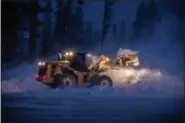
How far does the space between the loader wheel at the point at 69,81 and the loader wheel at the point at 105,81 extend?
0.60 feet

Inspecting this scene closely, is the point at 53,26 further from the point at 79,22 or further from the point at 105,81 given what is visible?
the point at 105,81

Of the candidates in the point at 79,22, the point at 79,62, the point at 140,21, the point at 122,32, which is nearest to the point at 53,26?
the point at 79,22

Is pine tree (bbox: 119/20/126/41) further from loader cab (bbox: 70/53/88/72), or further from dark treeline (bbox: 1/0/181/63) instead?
loader cab (bbox: 70/53/88/72)

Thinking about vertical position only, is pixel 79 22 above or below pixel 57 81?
above

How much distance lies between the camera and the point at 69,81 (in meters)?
2.52

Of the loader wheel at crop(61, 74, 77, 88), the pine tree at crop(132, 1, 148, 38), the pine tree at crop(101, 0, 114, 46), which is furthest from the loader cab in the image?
the pine tree at crop(132, 1, 148, 38)

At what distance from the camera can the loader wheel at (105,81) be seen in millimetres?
2521

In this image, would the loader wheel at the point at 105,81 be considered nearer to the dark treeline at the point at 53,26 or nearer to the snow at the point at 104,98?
the snow at the point at 104,98

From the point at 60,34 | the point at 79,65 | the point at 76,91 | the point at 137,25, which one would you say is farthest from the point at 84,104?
the point at 137,25

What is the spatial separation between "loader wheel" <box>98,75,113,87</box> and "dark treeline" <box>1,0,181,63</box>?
26 centimetres

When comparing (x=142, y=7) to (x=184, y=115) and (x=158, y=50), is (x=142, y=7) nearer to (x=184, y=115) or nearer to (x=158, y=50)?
(x=158, y=50)

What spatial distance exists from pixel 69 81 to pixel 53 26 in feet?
1.39

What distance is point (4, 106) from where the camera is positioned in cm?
252

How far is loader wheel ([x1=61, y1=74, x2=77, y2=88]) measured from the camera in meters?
2.52
